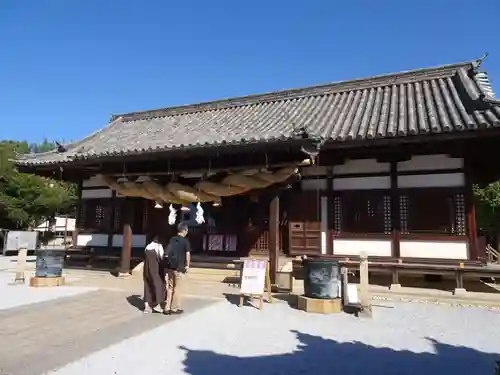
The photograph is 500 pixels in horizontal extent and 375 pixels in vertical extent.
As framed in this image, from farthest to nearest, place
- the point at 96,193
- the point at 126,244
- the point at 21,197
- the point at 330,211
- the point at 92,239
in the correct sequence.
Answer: the point at 21,197, the point at 96,193, the point at 92,239, the point at 126,244, the point at 330,211

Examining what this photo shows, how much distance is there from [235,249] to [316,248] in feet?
10.3

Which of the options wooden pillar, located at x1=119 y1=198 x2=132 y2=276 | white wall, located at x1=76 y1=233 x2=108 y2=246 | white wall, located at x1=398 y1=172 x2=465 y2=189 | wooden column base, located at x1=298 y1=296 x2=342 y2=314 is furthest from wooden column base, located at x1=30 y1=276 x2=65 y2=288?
white wall, located at x1=398 y1=172 x2=465 y2=189

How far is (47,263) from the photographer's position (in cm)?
928

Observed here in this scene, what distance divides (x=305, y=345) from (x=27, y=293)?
6876 mm

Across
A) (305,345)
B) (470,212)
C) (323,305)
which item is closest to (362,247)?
(470,212)

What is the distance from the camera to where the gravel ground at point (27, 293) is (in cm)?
734

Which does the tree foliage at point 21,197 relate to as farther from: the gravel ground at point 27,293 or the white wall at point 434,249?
the white wall at point 434,249

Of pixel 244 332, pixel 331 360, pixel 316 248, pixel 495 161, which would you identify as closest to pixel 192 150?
pixel 316 248

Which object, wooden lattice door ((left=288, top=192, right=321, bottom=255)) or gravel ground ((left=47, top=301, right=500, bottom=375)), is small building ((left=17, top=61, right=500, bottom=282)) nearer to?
wooden lattice door ((left=288, top=192, right=321, bottom=255))

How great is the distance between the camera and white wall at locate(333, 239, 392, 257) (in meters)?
9.35

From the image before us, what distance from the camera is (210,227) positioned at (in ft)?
41.2

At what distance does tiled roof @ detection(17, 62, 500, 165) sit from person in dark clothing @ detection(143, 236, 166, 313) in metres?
3.20

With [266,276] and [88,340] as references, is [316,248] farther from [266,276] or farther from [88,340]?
[88,340]

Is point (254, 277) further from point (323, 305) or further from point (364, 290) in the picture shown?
point (364, 290)
